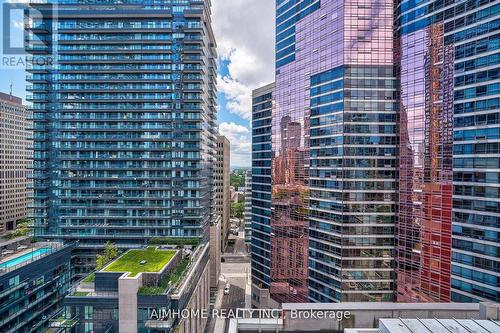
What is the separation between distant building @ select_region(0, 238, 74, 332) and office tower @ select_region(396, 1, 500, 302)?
6984cm

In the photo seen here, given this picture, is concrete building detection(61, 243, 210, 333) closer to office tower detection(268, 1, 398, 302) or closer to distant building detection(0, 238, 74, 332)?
distant building detection(0, 238, 74, 332)

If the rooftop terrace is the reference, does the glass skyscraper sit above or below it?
above

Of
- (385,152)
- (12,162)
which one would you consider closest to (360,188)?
(385,152)

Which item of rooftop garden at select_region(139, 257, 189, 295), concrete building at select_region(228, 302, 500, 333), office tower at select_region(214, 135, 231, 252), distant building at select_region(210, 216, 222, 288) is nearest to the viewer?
concrete building at select_region(228, 302, 500, 333)

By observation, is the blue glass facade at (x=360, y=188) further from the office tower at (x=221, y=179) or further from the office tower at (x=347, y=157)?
the office tower at (x=221, y=179)

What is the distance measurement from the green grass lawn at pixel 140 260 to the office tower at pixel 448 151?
44.1 metres

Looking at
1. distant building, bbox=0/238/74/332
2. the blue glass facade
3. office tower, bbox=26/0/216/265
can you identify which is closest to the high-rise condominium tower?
the blue glass facade

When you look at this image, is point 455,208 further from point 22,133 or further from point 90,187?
point 22,133

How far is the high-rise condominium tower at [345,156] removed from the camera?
5288cm

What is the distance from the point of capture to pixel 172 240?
221 ft

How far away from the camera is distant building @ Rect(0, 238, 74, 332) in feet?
153

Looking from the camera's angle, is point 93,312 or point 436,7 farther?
point 436,7

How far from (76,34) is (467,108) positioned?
92537 millimetres

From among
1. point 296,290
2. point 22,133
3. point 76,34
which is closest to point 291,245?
point 296,290
